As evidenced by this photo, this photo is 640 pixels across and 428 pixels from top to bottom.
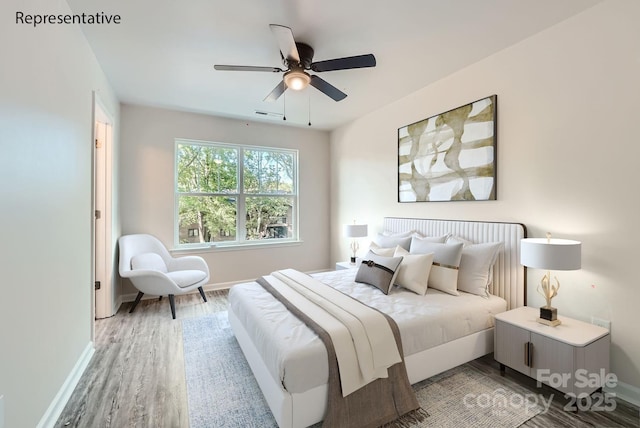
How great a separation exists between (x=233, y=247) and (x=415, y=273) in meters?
3.08

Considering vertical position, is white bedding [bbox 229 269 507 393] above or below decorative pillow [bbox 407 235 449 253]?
below

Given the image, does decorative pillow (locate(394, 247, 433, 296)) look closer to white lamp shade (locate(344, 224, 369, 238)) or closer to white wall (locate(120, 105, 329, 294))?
white lamp shade (locate(344, 224, 369, 238))

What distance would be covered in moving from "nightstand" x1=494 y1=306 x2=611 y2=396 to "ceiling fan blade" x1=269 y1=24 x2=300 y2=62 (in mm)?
2648

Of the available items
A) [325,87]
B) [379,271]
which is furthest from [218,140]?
[379,271]

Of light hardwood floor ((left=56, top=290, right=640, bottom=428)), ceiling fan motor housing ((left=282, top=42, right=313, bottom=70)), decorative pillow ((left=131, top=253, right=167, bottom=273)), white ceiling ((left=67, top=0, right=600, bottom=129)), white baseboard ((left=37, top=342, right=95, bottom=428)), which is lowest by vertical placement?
light hardwood floor ((left=56, top=290, right=640, bottom=428))

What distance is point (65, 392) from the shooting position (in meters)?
1.91

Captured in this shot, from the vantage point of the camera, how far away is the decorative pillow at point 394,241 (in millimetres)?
3270

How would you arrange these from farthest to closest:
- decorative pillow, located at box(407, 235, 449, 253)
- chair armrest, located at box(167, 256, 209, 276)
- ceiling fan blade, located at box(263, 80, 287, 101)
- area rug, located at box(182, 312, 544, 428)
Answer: chair armrest, located at box(167, 256, 209, 276) < decorative pillow, located at box(407, 235, 449, 253) < ceiling fan blade, located at box(263, 80, 287, 101) < area rug, located at box(182, 312, 544, 428)

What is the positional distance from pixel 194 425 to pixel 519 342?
7.51 ft

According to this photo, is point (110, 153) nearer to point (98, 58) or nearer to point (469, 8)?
point (98, 58)

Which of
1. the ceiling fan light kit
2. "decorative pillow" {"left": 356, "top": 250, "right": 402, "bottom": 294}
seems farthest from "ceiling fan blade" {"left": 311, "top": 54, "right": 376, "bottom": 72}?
"decorative pillow" {"left": 356, "top": 250, "right": 402, "bottom": 294}

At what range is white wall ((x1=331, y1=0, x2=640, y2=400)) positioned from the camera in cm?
194

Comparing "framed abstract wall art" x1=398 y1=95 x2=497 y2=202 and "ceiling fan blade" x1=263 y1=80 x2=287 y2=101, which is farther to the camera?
"framed abstract wall art" x1=398 y1=95 x2=497 y2=202

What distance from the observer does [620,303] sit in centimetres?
199
